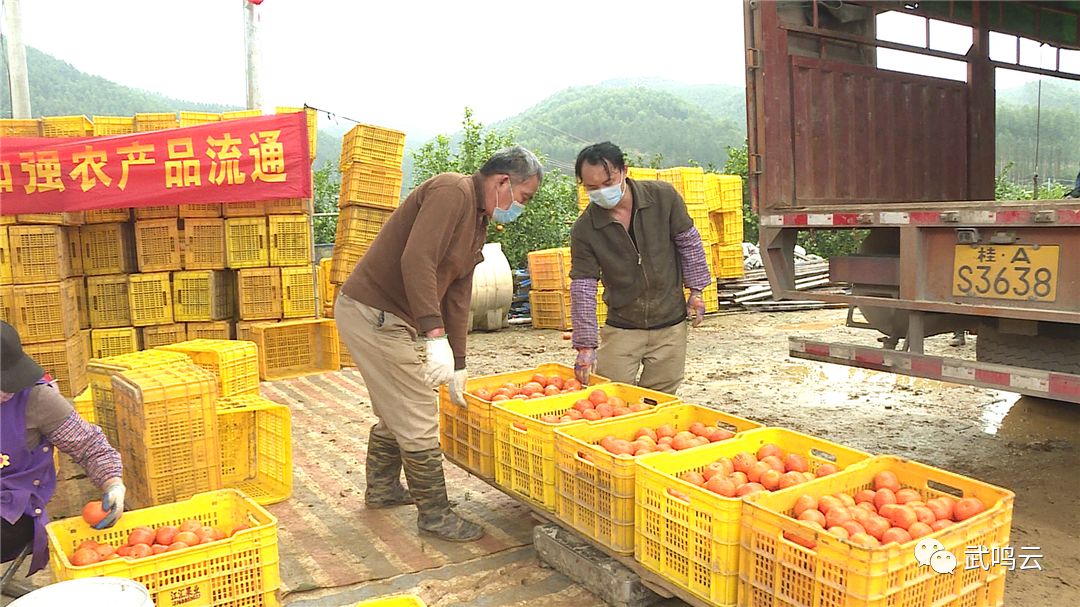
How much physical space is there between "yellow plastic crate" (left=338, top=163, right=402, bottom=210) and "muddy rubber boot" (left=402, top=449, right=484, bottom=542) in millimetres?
5589

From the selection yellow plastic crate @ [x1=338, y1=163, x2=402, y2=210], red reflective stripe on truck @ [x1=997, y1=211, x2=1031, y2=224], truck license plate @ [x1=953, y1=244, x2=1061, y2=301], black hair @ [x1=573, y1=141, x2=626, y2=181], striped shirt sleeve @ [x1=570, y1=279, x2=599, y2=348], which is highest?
yellow plastic crate @ [x1=338, y1=163, x2=402, y2=210]

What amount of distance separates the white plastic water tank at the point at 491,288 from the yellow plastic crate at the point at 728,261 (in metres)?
3.94

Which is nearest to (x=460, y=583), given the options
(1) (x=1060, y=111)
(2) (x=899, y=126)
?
(2) (x=899, y=126)

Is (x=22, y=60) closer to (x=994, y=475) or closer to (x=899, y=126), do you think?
(x=899, y=126)

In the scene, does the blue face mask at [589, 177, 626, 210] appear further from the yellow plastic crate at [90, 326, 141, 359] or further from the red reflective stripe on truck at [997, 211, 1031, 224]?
the yellow plastic crate at [90, 326, 141, 359]

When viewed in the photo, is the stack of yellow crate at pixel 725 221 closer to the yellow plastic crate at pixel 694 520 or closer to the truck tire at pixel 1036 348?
the truck tire at pixel 1036 348

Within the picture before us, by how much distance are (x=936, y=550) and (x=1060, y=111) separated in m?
8.79

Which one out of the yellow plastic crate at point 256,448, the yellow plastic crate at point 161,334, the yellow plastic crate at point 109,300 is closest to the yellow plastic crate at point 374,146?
the yellow plastic crate at point 161,334

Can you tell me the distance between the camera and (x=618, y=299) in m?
4.93

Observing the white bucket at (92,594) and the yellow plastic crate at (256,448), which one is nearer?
the white bucket at (92,594)

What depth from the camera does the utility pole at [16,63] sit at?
1217 cm

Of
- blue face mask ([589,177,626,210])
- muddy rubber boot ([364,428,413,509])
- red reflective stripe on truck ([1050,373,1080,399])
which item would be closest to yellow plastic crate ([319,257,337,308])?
muddy rubber boot ([364,428,413,509])

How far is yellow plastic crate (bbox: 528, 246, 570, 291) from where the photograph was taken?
11609mm

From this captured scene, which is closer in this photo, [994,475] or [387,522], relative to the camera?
[387,522]
